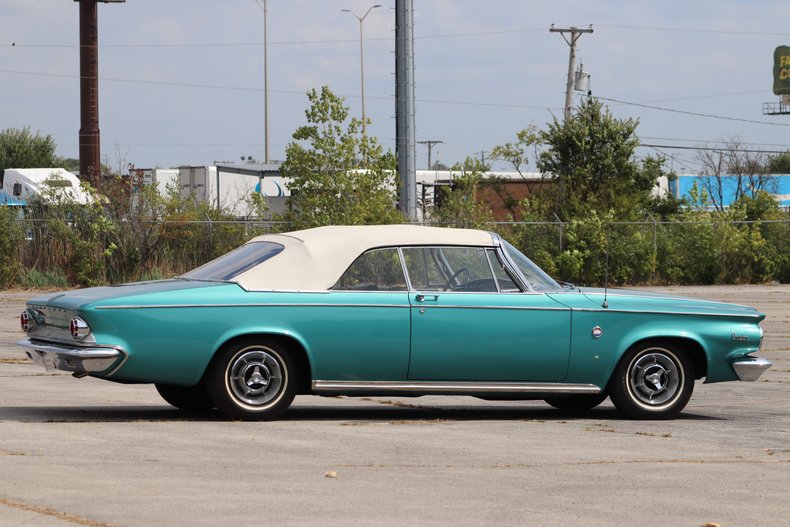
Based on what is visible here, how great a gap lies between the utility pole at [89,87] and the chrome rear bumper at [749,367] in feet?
143

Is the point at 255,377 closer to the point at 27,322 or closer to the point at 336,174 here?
the point at 27,322

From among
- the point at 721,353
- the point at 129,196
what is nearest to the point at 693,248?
the point at 129,196

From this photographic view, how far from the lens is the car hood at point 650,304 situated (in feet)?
33.9

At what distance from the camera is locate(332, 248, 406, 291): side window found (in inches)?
390

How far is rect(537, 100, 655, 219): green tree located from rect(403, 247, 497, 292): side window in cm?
2852

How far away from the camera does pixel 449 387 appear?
9.91 m

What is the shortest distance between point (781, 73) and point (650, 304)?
90.8 meters

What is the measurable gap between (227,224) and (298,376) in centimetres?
2373

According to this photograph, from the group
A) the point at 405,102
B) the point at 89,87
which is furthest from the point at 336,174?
the point at 89,87

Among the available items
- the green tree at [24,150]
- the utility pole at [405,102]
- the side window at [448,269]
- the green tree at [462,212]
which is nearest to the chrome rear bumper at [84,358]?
the side window at [448,269]

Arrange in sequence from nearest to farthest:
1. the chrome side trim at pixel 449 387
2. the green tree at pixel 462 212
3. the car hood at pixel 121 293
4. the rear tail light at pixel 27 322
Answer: the car hood at pixel 121 293 < the chrome side trim at pixel 449 387 < the rear tail light at pixel 27 322 < the green tree at pixel 462 212

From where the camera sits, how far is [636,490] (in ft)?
23.8

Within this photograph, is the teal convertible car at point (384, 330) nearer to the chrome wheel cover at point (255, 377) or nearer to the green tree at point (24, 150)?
the chrome wheel cover at point (255, 377)

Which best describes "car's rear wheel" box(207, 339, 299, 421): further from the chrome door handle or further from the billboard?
the billboard
